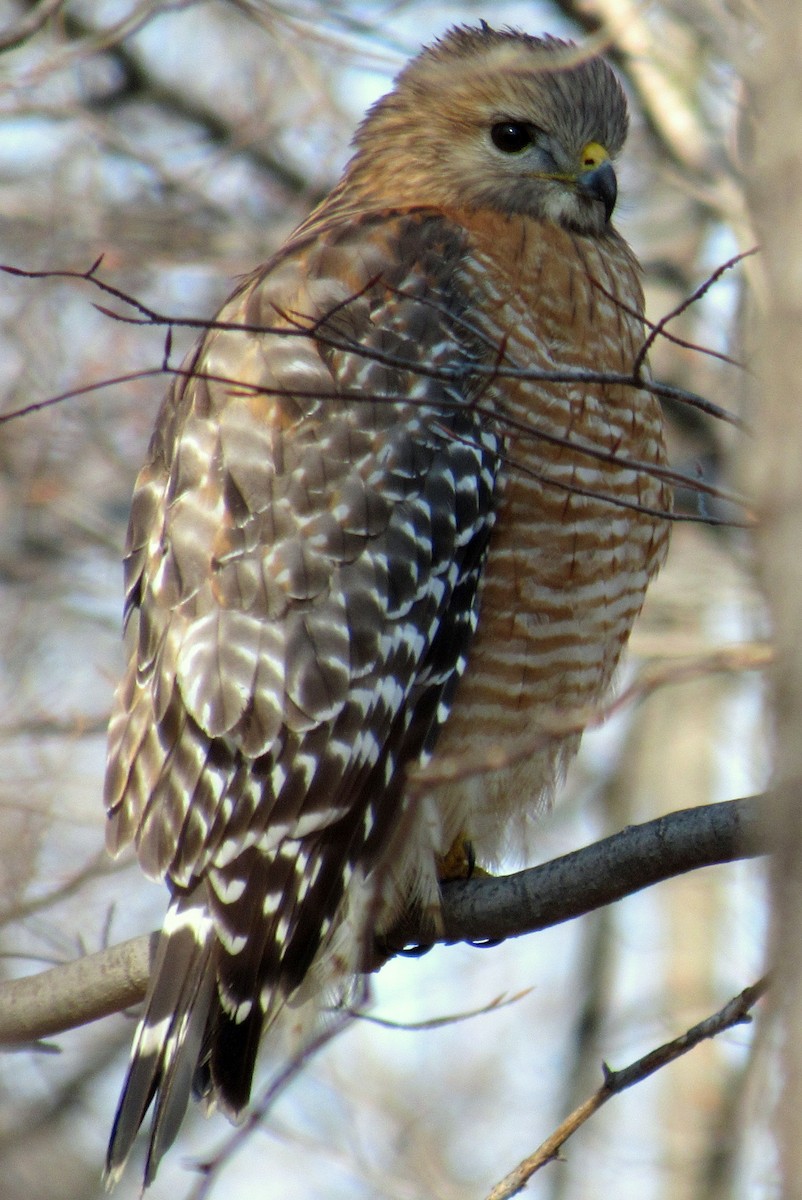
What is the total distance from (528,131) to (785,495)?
3595 millimetres

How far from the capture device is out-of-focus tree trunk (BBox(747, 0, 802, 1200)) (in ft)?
5.99

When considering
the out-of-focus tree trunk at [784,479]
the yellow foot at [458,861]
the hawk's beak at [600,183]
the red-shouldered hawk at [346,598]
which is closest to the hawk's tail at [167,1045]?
the red-shouldered hawk at [346,598]

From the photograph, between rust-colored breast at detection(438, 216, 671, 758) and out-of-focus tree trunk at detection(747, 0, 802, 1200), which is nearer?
out-of-focus tree trunk at detection(747, 0, 802, 1200)

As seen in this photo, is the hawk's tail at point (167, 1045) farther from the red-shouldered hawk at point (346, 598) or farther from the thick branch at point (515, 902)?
the thick branch at point (515, 902)

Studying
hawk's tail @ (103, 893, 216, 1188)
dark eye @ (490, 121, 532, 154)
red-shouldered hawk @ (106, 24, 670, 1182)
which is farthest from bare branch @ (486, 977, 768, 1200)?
dark eye @ (490, 121, 532, 154)

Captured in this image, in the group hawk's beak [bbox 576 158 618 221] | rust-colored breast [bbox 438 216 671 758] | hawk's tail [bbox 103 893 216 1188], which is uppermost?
hawk's beak [bbox 576 158 618 221]

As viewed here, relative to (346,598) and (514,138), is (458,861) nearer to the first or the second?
(346,598)

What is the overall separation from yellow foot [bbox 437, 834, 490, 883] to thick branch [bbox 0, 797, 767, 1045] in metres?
0.14

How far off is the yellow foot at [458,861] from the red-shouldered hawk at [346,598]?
0.06 meters

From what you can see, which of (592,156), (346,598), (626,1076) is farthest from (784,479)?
(592,156)

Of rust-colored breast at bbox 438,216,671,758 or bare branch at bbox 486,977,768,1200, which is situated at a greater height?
rust-colored breast at bbox 438,216,671,758

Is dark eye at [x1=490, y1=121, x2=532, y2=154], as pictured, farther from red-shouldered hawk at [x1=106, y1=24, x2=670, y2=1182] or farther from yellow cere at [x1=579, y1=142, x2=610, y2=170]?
red-shouldered hawk at [x1=106, y1=24, x2=670, y2=1182]

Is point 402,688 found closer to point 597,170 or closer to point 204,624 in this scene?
point 204,624

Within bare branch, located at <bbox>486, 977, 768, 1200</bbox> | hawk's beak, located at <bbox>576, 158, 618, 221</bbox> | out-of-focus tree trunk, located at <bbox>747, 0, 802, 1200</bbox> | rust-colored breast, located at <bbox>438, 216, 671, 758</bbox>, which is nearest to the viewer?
out-of-focus tree trunk, located at <bbox>747, 0, 802, 1200</bbox>
